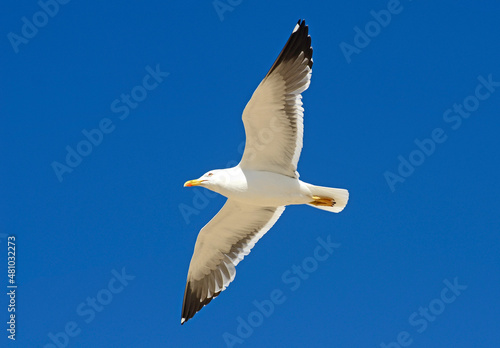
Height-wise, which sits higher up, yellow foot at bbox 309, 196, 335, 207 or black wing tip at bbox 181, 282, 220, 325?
black wing tip at bbox 181, 282, 220, 325

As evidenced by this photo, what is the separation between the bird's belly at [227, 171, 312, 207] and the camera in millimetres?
11836

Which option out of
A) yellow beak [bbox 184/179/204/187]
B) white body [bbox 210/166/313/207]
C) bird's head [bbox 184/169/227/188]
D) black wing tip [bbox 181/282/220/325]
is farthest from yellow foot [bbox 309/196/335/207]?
black wing tip [bbox 181/282/220/325]

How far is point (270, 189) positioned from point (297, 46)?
2.10 m

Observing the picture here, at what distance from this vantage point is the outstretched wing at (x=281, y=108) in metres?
11.5

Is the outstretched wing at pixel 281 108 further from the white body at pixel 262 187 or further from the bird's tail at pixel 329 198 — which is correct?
the bird's tail at pixel 329 198

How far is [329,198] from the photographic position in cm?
1213

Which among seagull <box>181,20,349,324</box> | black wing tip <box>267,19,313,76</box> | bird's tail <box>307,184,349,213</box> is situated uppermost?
black wing tip <box>267,19,313,76</box>

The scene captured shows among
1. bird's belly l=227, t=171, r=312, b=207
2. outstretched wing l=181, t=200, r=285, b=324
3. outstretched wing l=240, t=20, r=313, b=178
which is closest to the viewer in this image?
outstretched wing l=240, t=20, r=313, b=178

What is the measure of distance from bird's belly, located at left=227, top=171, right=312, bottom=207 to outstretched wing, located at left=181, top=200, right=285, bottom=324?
0.76m

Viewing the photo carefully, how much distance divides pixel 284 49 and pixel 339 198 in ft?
7.78

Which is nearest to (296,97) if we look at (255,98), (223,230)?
(255,98)

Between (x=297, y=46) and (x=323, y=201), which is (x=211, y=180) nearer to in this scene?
(x=323, y=201)

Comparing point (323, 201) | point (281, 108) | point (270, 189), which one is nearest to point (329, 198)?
point (323, 201)

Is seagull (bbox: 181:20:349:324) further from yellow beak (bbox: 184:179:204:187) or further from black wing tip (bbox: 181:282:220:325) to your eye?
black wing tip (bbox: 181:282:220:325)
